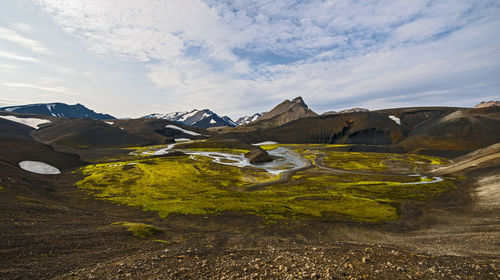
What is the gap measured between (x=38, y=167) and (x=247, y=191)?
2507 inches

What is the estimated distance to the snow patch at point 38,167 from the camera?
6531 cm

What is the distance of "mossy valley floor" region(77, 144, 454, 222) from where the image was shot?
3816cm

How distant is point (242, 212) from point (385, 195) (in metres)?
35.3

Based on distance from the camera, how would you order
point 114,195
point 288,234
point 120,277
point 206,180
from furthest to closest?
point 206,180 < point 114,195 < point 288,234 < point 120,277

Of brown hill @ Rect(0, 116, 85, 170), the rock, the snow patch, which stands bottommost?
the rock

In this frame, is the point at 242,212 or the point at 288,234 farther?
the point at 242,212

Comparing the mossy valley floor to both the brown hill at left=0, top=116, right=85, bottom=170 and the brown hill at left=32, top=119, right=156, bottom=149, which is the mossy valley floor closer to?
the brown hill at left=0, top=116, right=85, bottom=170

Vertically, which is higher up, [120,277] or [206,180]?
[120,277]

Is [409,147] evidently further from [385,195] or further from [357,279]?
[357,279]

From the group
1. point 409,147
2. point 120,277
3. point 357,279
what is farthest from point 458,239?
point 409,147

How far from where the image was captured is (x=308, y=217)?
35.1 metres

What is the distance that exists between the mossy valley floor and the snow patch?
25.9 feet

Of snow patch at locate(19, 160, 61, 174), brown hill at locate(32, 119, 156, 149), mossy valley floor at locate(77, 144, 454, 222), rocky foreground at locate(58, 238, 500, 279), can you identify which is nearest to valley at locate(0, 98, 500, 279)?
rocky foreground at locate(58, 238, 500, 279)

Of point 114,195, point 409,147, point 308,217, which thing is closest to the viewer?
point 308,217
